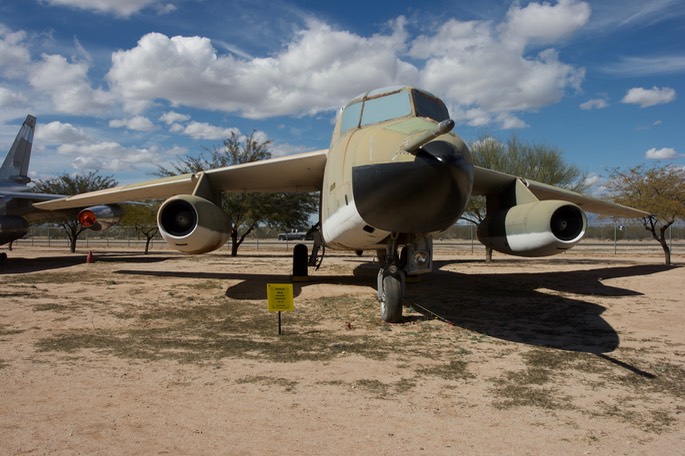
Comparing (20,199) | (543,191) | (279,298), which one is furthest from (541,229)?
(20,199)

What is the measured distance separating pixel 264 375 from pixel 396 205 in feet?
8.71

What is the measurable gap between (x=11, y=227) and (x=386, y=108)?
16.8m

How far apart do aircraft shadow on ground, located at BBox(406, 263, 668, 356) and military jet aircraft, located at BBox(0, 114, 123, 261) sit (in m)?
14.0

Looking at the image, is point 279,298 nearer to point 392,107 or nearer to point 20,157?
point 392,107

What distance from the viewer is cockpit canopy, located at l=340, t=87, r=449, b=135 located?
789cm

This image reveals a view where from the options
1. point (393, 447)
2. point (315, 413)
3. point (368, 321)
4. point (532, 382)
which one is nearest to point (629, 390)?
point (532, 382)

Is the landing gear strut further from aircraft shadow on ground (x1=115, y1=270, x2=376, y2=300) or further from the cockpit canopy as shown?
aircraft shadow on ground (x1=115, y1=270, x2=376, y2=300)

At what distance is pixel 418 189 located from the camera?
6.17 meters

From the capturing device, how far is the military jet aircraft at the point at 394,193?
624 cm

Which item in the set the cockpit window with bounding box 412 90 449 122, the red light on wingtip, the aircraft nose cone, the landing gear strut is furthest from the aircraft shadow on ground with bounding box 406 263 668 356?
the red light on wingtip

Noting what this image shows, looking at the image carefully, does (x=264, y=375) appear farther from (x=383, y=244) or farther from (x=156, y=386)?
(x=383, y=244)

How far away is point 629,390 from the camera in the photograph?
4.93m

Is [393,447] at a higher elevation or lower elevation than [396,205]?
lower

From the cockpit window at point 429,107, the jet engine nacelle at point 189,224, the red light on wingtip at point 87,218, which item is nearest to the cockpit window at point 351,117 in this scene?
the cockpit window at point 429,107
